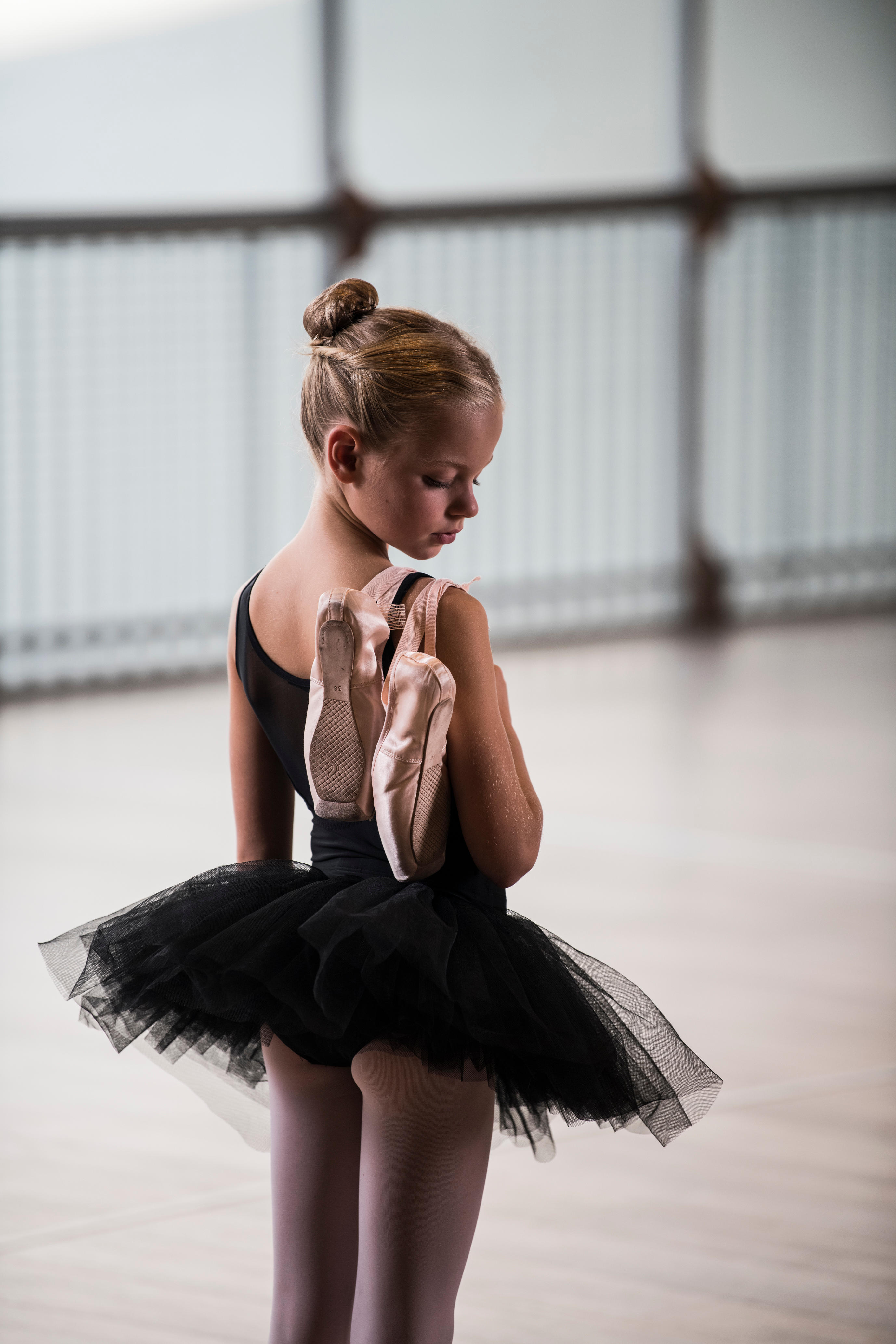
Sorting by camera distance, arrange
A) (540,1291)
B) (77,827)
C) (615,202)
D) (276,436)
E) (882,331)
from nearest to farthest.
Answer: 1. (540,1291)
2. (77,827)
3. (276,436)
4. (615,202)
5. (882,331)

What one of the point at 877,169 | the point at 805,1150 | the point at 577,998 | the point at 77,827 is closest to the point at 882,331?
the point at 877,169

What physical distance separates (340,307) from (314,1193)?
0.63m

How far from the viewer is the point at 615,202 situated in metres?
7.23

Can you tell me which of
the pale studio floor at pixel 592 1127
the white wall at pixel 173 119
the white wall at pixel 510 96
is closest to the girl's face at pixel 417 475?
the pale studio floor at pixel 592 1127

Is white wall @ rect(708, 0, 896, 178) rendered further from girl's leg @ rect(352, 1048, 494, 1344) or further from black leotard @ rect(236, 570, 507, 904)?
girl's leg @ rect(352, 1048, 494, 1344)

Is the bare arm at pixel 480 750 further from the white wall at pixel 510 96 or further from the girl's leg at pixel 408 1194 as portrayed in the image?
the white wall at pixel 510 96

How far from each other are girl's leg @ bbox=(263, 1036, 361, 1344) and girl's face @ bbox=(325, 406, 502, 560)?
0.38 m

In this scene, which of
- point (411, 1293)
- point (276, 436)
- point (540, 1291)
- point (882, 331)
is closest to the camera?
point (411, 1293)

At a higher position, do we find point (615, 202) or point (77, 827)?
point (615, 202)

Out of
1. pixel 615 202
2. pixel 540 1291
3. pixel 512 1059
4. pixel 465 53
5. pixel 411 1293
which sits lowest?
pixel 540 1291

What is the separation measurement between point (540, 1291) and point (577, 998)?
91cm

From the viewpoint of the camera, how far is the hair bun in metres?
1.43

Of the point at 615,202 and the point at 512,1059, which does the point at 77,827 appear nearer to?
the point at 512,1059

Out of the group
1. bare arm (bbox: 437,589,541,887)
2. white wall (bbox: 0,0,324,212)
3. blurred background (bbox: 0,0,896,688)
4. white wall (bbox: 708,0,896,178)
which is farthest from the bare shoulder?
white wall (bbox: 708,0,896,178)
